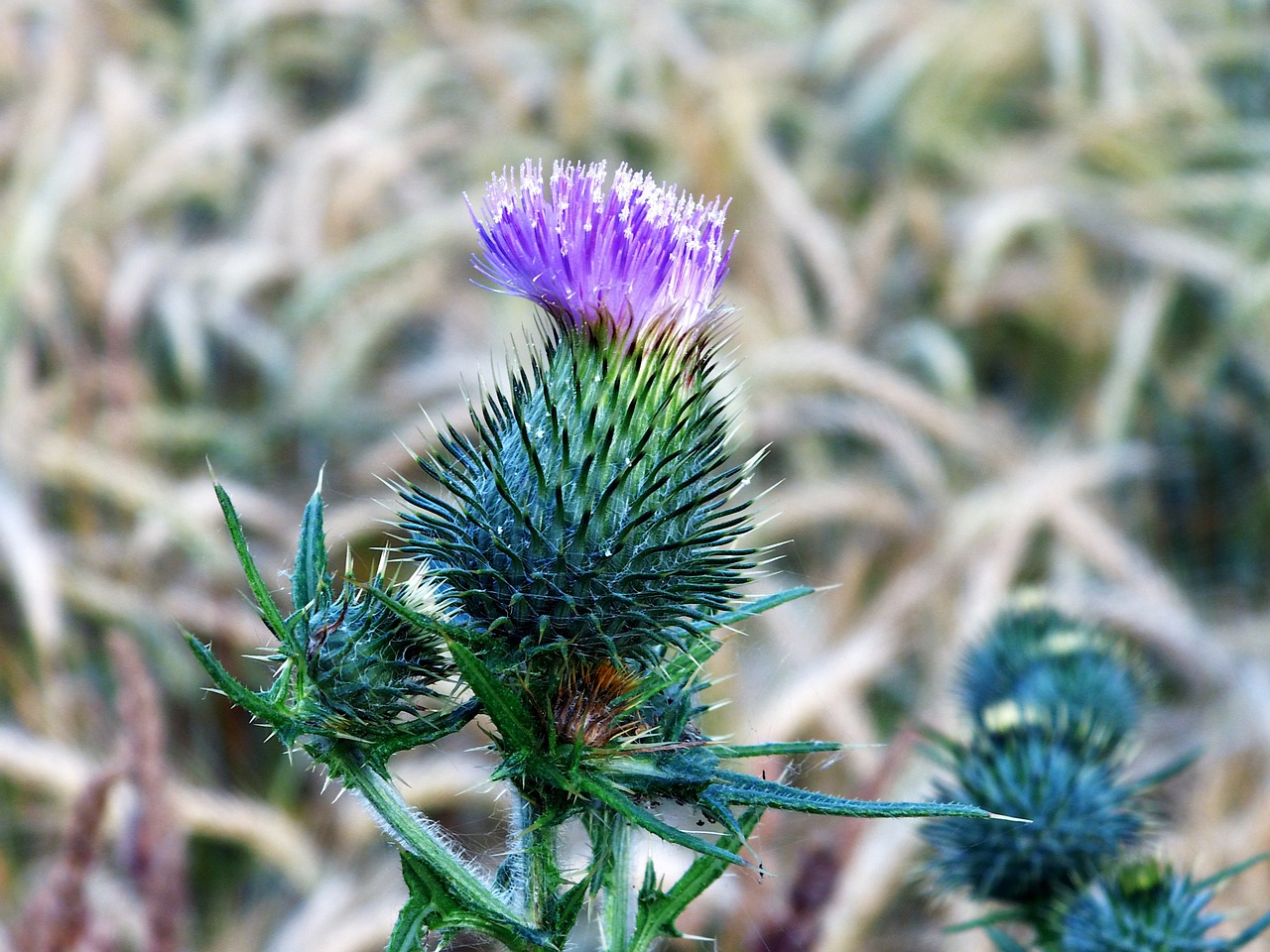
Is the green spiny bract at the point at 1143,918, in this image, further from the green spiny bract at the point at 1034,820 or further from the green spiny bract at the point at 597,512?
the green spiny bract at the point at 597,512

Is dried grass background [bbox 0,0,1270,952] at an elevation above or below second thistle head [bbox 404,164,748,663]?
above

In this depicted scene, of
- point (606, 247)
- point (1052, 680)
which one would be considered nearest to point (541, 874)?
point (606, 247)

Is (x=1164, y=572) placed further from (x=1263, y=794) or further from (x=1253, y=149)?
(x=1253, y=149)

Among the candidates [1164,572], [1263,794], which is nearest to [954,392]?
[1164,572]

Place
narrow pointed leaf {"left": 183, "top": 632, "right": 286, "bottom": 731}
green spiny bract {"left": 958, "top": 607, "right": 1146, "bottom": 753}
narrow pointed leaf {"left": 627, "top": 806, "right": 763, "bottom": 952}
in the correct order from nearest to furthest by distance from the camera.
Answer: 1. narrow pointed leaf {"left": 183, "top": 632, "right": 286, "bottom": 731}
2. narrow pointed leaf {"left": 627, "top": 806, "right": 763, "bottom": 952}
3. green spiny bract {"left": 958, "top": 607, "right": 1146, "bottom": 753}

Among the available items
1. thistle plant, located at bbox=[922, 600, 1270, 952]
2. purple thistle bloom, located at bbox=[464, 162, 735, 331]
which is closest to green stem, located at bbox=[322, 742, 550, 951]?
purple thistle bloom, located at bbox=[464, 162, 735, 331]

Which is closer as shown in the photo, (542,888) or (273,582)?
(542,888)

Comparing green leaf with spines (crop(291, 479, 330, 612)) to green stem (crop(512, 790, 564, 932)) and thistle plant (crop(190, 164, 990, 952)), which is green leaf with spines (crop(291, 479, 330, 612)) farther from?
green stem (crop(512, 790, 564, 932))
